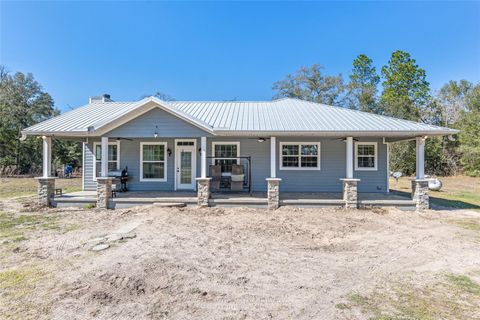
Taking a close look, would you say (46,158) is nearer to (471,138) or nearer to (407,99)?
(407,99)

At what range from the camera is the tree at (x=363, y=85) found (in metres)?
26.2

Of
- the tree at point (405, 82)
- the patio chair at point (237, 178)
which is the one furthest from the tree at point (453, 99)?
A: the patio chair at point (237, 178)

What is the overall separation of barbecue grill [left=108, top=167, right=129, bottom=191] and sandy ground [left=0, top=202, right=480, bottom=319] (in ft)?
10.5

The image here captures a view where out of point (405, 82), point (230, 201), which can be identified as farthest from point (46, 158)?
point (405, 82)

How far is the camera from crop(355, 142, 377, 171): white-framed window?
35.9ft

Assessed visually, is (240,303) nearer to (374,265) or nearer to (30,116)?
(374,265)

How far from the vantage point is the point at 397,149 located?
2164 cm

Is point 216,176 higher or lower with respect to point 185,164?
lower

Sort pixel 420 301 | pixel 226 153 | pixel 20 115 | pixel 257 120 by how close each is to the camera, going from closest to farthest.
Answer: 1. pixel 420 301
2. pixel 257 120
3. pixel 226 153
4. pixel 20 115

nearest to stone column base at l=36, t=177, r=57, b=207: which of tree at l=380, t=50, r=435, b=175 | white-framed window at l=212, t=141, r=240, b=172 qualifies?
white-framed window at l=212, t=141, r=240, b=172

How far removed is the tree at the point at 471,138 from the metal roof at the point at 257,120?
17077 mm

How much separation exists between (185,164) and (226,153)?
1.87 metres

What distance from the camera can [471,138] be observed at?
71.7ft

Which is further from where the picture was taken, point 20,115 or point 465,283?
point 20,115
